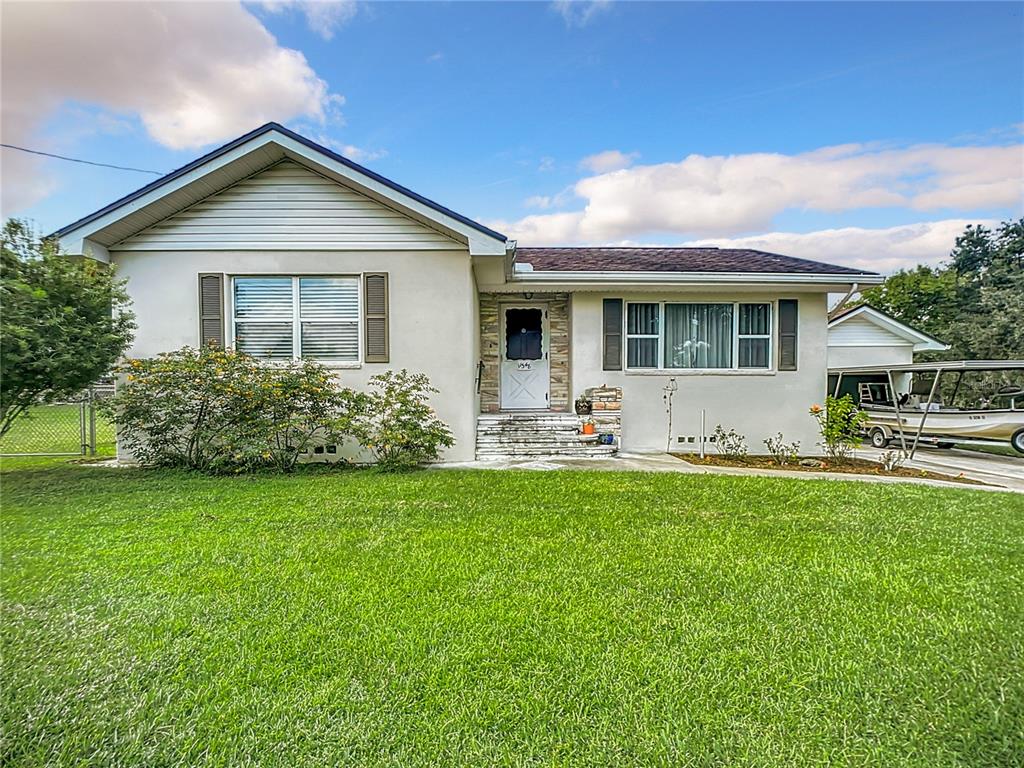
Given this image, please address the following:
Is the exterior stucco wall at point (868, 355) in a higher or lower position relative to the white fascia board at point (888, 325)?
lower

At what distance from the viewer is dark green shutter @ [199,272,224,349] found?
310 inches

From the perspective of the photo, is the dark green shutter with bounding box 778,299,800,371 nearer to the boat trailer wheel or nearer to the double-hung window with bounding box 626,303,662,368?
the double-hung window with bounding box 626,303,662,368

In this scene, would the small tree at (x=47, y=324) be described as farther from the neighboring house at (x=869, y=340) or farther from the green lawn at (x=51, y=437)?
the neighboring house at (x=869, y=340)

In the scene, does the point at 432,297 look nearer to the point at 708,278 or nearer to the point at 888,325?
the point at 708,278

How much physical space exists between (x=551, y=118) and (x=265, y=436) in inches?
443

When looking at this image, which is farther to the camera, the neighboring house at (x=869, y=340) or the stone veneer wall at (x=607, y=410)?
the neighboring house at (x=869, y=340)

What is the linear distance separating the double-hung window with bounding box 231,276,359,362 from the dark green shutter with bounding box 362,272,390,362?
21 cm

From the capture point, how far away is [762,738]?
76.7 inches

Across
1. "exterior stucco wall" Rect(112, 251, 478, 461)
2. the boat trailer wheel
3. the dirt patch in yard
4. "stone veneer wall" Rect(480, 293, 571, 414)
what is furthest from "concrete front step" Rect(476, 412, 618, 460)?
the boat trailer wheel

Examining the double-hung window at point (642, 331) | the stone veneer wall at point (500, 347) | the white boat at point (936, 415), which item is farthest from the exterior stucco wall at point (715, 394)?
the white boat at point (936, 415)

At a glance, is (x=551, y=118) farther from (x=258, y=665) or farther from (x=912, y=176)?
(x=258, y=665)

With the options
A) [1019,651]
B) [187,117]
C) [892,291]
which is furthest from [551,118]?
[892,291]

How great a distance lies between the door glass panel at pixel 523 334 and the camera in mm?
10508

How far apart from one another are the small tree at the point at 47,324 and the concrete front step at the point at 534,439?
5412 mm
